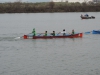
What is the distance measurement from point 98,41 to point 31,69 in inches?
730

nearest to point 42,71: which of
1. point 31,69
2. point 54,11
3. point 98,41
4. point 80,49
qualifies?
point 31,69

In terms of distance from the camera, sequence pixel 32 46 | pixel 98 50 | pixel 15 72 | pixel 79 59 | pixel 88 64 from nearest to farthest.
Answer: pixel 15 72 < pixel 88 64 < pixel 79 59 < pixel 98 50 < pixel 32 46

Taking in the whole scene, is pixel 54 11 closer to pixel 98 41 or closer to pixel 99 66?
pixel 98 41

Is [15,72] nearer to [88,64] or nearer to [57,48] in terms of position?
[88,64]

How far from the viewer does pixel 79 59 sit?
3284 centimetres

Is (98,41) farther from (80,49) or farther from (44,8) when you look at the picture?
(44,8)

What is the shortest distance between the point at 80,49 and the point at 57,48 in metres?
2.92

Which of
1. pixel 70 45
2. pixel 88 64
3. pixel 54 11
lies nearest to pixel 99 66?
pixel 88 64

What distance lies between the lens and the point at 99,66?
29.8 meters

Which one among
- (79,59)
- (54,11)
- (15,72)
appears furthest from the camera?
(54,11)

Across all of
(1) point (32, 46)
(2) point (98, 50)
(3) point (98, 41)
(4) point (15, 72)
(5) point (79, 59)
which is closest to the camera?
(4) point (15, 72)

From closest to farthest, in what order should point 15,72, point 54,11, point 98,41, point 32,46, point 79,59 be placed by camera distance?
point 15,72 → point 79,59 → point 32,46 → point 98,41 → point 54,11

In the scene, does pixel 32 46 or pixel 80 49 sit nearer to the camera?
pixel 80 49

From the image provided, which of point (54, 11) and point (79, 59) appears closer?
point (79, 59)
